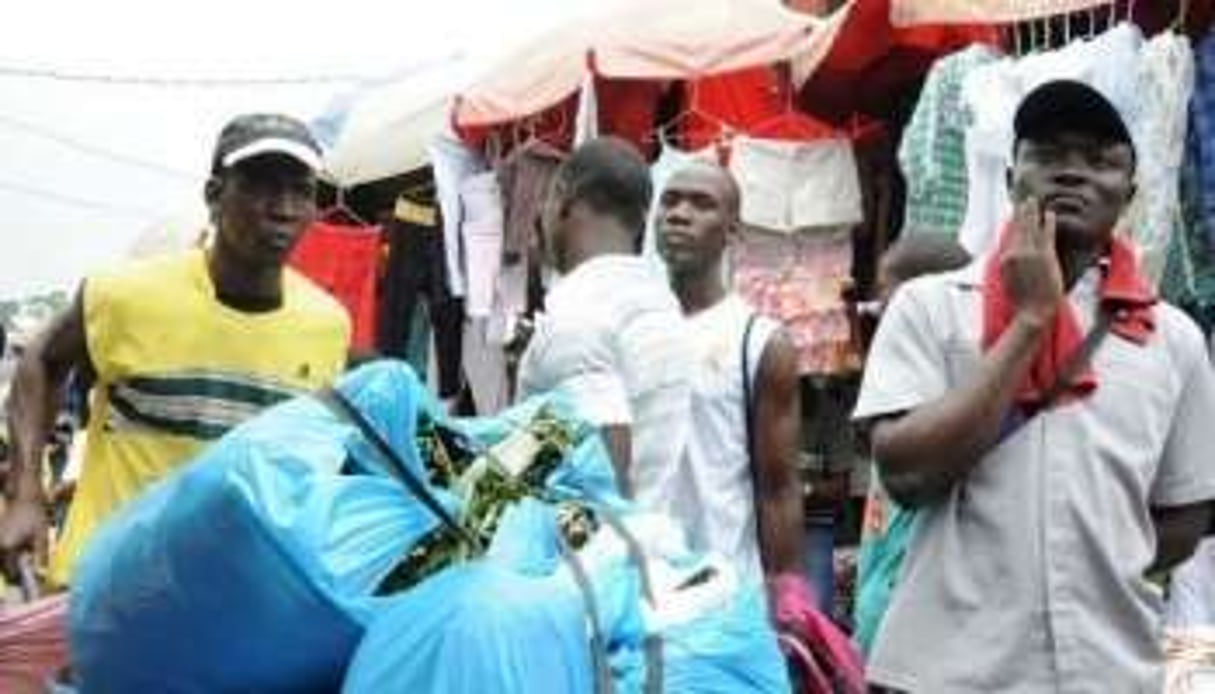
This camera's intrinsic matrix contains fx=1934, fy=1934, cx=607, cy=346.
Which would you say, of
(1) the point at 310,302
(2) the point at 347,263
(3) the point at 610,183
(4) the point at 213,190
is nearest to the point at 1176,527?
(3) the point at 610,183

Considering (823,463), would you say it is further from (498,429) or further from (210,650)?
(210,650)

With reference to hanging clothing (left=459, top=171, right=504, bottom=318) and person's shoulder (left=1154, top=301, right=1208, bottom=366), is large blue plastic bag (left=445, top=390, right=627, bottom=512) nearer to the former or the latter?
person's shoulder (left=1154, top=301, right=1208, bottom=366)

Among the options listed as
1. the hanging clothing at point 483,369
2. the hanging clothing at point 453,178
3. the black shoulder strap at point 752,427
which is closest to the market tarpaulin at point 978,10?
the black shoulder strap at point 752,427

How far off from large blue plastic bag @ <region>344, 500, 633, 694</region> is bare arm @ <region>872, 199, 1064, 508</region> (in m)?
0.76

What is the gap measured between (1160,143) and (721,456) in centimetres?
168

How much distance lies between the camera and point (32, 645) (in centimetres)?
387

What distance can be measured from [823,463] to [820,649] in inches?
114

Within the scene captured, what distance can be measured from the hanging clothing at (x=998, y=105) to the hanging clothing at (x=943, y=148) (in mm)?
127

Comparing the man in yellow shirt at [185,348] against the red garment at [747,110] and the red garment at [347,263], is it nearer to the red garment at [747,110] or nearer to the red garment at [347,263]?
the red garment at [747,110]

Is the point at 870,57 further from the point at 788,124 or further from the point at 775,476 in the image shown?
the point at 775,476

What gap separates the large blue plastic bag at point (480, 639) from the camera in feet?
6.88

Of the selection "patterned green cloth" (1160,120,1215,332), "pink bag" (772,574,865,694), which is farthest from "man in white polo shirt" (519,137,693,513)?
"patterned green cloth" (1160,120,1215,332)

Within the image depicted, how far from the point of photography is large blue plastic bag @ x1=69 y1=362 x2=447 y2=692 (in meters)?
2.21

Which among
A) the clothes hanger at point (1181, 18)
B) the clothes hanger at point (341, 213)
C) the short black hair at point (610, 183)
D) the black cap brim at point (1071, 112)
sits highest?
the black cap brim at point (1071, 112)
